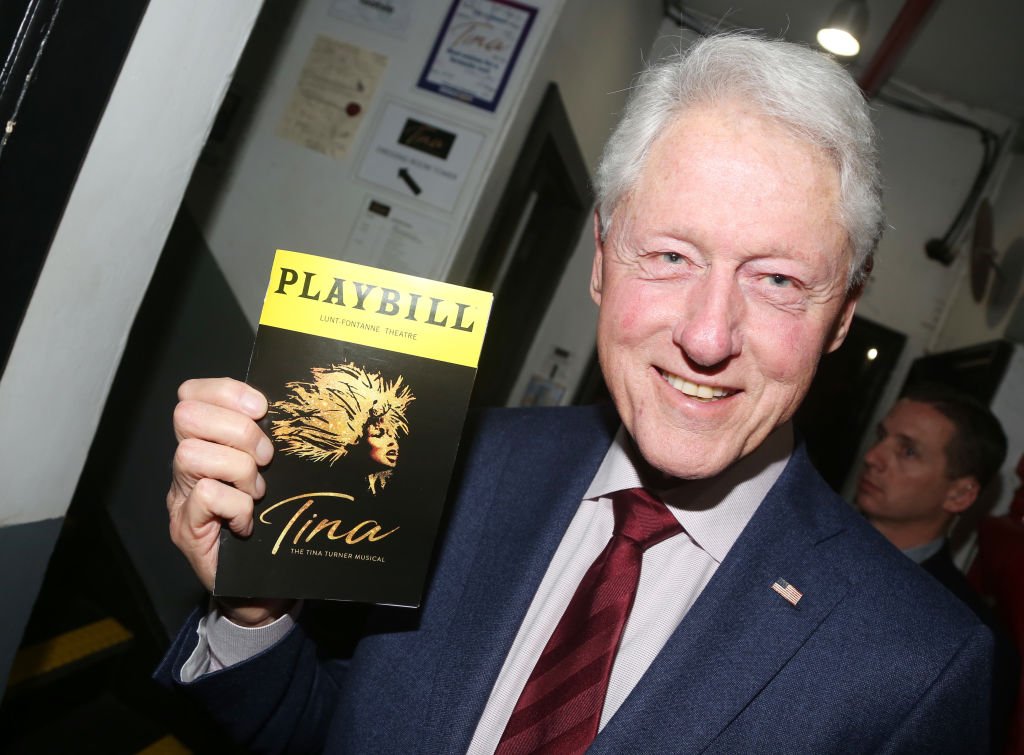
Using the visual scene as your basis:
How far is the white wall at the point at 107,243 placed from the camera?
1.07 m

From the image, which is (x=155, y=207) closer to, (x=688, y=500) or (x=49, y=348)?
(x=49, y=348)

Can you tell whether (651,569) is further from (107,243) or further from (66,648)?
Result: (66,648)

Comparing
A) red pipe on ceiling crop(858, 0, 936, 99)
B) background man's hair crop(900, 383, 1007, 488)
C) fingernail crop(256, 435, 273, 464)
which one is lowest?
fingernail crop(256, 435, 273, 464)

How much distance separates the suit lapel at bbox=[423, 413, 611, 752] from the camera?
3.59 feet

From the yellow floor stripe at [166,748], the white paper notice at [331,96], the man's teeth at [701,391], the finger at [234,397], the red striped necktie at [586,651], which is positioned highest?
the white paper notice at [331,96]

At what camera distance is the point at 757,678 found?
3.34ft

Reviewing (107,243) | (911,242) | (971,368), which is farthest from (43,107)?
(911,242)

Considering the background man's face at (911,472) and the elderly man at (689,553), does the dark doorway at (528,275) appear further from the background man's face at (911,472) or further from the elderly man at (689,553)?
the elderly man at (689,553)

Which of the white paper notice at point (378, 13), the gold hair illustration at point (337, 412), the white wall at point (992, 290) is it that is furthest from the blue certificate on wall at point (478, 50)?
the white wall at point (992, 290)

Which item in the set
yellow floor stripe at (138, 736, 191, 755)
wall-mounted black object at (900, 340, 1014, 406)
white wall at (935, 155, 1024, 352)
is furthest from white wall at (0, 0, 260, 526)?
white wall at (935, 155, 1024, 352)

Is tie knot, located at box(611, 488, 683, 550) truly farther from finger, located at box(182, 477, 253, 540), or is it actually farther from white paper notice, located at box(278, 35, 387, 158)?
white paper notice, located at box(278, 35, 387, 158)

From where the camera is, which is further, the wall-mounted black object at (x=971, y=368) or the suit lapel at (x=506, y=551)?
the wall-mounted black object at (x=971, y=368)

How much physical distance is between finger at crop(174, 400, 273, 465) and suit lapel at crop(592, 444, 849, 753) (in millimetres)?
599

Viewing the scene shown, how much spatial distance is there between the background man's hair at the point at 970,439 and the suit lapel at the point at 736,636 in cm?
204
